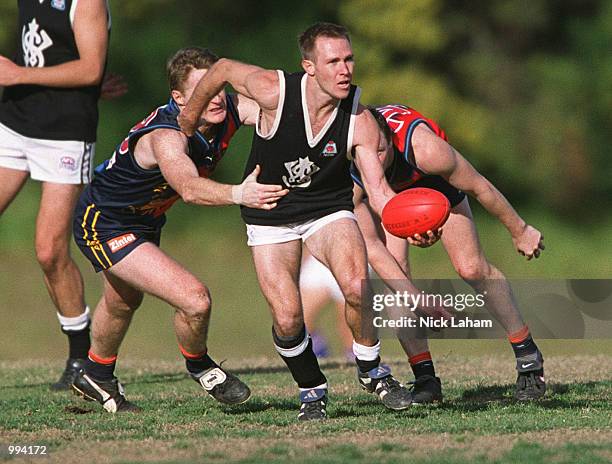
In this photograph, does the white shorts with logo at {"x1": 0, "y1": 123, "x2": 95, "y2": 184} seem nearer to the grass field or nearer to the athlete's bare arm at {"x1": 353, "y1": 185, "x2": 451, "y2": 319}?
the grass field

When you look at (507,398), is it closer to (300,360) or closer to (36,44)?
(300,360)

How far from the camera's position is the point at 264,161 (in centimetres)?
638

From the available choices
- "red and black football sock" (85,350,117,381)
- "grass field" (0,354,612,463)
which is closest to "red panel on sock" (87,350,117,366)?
"red and black football sock" (85,350,117,381)

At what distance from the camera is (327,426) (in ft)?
20.1

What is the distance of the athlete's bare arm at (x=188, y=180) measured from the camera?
18.6 ft

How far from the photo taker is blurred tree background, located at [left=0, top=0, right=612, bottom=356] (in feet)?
67.7

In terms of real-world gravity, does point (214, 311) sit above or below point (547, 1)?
below

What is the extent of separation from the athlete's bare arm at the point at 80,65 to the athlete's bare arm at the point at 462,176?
7.84 ft

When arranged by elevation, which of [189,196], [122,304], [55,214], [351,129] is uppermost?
[351,129]

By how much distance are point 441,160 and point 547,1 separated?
58.0 ft

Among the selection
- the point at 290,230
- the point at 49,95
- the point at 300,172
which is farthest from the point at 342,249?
the point at 49,95

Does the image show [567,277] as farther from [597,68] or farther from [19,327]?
[19,327]

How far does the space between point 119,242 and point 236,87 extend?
1163 millimetres

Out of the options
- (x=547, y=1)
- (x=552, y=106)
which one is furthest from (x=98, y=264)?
(x=547, y=1)
